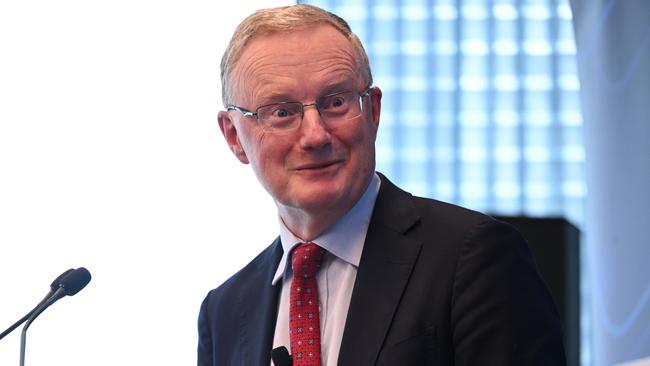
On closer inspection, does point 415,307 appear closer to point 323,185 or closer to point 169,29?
point 323,185

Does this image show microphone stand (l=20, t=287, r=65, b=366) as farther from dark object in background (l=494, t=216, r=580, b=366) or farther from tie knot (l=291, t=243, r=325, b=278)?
dark object in background (l=494, t=216, r=580, b=366)

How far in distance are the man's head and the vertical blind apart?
4.11 m

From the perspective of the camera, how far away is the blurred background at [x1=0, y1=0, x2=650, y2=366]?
5.06m

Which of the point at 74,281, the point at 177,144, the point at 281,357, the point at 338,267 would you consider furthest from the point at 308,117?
the point at 177,144

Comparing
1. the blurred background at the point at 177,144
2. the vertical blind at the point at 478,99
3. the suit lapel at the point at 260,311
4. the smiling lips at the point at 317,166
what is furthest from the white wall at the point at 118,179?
the smiling lips at the point at 317,166

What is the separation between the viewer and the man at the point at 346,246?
5.18 feet

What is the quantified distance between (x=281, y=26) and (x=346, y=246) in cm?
40

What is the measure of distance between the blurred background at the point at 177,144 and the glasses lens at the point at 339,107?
331 cm

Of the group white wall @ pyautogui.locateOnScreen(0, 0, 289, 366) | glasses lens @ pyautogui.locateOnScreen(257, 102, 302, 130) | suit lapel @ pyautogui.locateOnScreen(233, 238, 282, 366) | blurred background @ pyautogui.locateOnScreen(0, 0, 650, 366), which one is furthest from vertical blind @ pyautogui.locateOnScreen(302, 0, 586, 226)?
glasses lens @ pyautogui.locateOnScreen(257, 102, 302, 130)

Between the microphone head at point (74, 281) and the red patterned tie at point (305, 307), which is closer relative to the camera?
the red patterned tie at point (305, 307)

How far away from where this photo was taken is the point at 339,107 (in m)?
1.71

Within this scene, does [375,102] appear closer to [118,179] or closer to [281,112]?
[281,112]

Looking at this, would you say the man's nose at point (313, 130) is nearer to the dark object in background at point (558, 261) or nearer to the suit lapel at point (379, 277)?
the suit lapel at point (379, 277)

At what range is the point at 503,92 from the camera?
5.87 m
